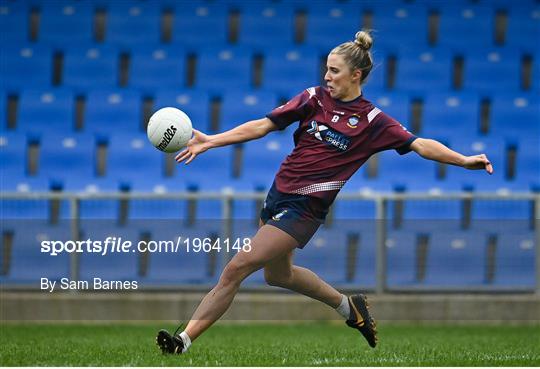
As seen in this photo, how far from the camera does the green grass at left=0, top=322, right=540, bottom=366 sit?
6.66 m

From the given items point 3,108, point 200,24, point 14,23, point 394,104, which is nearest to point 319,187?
point 394,104

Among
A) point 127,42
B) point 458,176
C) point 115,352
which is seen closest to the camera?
point 115,352

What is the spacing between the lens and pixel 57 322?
455 inches

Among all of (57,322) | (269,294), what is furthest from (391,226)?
(57,322)

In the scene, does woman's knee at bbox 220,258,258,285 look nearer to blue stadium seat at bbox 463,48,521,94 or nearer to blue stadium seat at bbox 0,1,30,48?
blue stadium seat at bbox 463,48,521,94

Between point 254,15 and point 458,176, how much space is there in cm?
410

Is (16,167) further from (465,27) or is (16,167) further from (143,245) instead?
(465,27)

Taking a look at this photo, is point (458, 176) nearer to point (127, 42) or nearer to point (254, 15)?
point (254, 15)

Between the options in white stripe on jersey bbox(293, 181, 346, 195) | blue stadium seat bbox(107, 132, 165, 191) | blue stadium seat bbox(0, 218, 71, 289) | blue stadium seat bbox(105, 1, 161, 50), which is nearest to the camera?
white stripe on jersey bbox(293, 181, 346, 195)

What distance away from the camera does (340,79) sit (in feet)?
22.4

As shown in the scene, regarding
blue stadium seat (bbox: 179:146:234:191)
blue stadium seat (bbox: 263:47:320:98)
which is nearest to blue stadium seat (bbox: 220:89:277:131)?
blue stadium seat (bbox: 263:47:320:98)

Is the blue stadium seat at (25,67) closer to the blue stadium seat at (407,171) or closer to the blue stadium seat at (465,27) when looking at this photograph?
the blue stadium seat at (407,171)

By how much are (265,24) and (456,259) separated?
18.8ft

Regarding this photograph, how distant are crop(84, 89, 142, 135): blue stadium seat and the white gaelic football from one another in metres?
7.94
